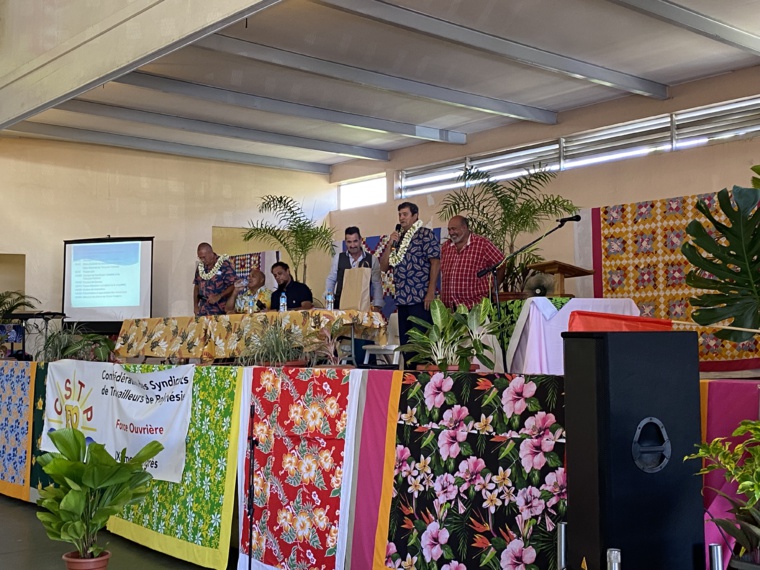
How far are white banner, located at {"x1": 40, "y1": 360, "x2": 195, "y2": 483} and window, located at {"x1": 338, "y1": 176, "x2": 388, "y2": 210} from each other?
25.0ft

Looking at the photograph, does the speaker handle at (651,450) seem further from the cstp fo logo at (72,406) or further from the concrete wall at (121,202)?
the concrete wall at (121,202)

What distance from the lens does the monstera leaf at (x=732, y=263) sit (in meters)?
2.24

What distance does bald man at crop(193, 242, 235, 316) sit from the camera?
8164mm

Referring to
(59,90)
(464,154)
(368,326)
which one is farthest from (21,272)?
(368,326)

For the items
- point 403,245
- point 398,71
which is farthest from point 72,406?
point 398,71

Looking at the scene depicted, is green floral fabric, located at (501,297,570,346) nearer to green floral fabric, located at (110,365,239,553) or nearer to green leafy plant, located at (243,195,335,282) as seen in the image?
green floral fabric, located at (110,365,239,553)

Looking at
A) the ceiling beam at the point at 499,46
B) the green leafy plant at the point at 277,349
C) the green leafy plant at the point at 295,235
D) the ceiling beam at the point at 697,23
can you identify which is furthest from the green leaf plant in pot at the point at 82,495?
the green leafy plant at the point at 295,235

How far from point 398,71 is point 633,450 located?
7.20 m

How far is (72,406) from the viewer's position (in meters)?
5.09

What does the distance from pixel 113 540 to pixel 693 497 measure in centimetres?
354

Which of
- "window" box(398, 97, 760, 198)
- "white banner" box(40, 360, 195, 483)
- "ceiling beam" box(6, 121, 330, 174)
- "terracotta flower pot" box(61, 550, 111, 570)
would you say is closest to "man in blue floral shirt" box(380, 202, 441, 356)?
"white banner" box(40, 360, 195, 483)

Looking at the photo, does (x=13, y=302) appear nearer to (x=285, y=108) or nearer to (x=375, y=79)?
(x=285, y=108)

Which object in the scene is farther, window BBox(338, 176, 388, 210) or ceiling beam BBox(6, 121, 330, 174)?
window BBox(338, 176, 388, 210)

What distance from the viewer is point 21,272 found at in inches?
461
